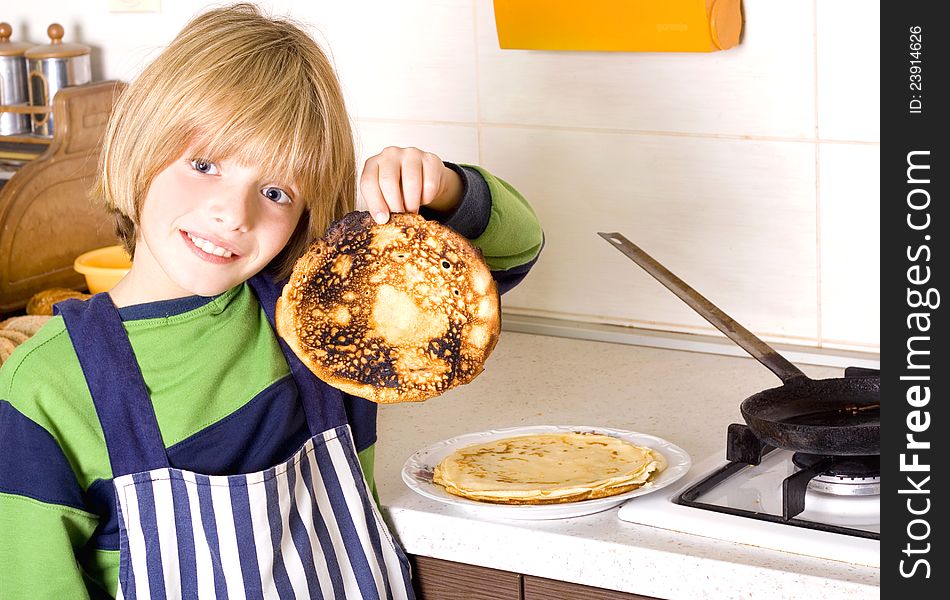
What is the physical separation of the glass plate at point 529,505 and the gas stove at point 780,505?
0.02 m

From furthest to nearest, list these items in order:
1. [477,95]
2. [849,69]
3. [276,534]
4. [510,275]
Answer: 1. [477,95]
2. [849,69]
3. [510,275]
4. [276,534]

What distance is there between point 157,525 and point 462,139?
2.90 ft

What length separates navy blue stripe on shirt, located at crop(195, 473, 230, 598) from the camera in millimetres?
1094

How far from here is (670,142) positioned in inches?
65.1

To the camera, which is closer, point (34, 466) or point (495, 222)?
point (34, 466)

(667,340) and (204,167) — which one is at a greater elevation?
(204,167)

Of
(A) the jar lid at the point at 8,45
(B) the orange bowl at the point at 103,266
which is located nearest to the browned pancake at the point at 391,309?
(B) the orange bowl at the point at 103,266

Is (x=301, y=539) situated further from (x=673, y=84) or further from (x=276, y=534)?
(x=673, y=84)

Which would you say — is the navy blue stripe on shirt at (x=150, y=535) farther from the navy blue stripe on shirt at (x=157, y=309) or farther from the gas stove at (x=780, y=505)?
the gas stove at (x=780, y=505)

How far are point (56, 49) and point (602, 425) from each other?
3.75 feet

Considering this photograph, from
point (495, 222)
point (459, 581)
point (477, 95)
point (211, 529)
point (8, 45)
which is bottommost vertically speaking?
point (459, 581)

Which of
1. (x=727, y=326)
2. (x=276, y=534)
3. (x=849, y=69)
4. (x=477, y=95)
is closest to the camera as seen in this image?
(x=276, y=534)

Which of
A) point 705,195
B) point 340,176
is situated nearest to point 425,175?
point 340,176
